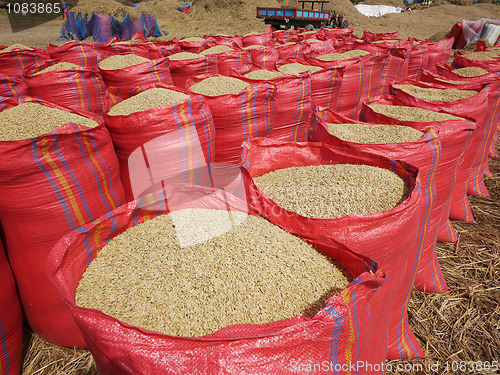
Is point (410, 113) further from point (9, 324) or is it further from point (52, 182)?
point (9, 324)

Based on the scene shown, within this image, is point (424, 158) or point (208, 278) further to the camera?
point (424, 158)

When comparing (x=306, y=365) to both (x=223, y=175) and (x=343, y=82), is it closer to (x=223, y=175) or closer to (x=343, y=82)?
(x=223, y=175)

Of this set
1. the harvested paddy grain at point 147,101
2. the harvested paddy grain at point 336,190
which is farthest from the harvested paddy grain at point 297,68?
the harvested paddy grain at point 336,190

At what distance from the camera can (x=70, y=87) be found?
6.99ft

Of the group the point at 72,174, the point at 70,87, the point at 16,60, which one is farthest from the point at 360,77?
the point at 16,60

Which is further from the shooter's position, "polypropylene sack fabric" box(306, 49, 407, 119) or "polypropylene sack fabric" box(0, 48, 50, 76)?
"polypropylene sack fabric" box(0, 48, 50, 76)

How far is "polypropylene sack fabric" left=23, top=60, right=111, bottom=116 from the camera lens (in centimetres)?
210

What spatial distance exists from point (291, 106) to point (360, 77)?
1.14 meters

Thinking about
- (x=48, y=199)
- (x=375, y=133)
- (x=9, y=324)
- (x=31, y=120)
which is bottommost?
(x=9, y=324)

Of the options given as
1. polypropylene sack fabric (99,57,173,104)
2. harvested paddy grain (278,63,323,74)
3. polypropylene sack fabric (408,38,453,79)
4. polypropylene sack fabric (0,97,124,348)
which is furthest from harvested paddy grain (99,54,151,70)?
polypropylene sack fabric (408,38,453,79)

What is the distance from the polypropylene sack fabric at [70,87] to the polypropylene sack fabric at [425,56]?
3.69m

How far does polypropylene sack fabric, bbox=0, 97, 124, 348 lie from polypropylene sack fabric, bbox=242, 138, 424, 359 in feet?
2.26

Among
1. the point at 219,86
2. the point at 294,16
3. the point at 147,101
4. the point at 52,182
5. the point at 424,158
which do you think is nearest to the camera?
the point at 52,182

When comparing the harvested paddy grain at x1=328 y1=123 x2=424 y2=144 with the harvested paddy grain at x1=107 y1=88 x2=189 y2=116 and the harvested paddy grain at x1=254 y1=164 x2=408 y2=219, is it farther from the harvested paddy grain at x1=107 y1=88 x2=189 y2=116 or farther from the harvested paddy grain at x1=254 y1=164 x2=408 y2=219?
the harvested paddy grain at x1=107 y1=88 x2=189 y2=116
